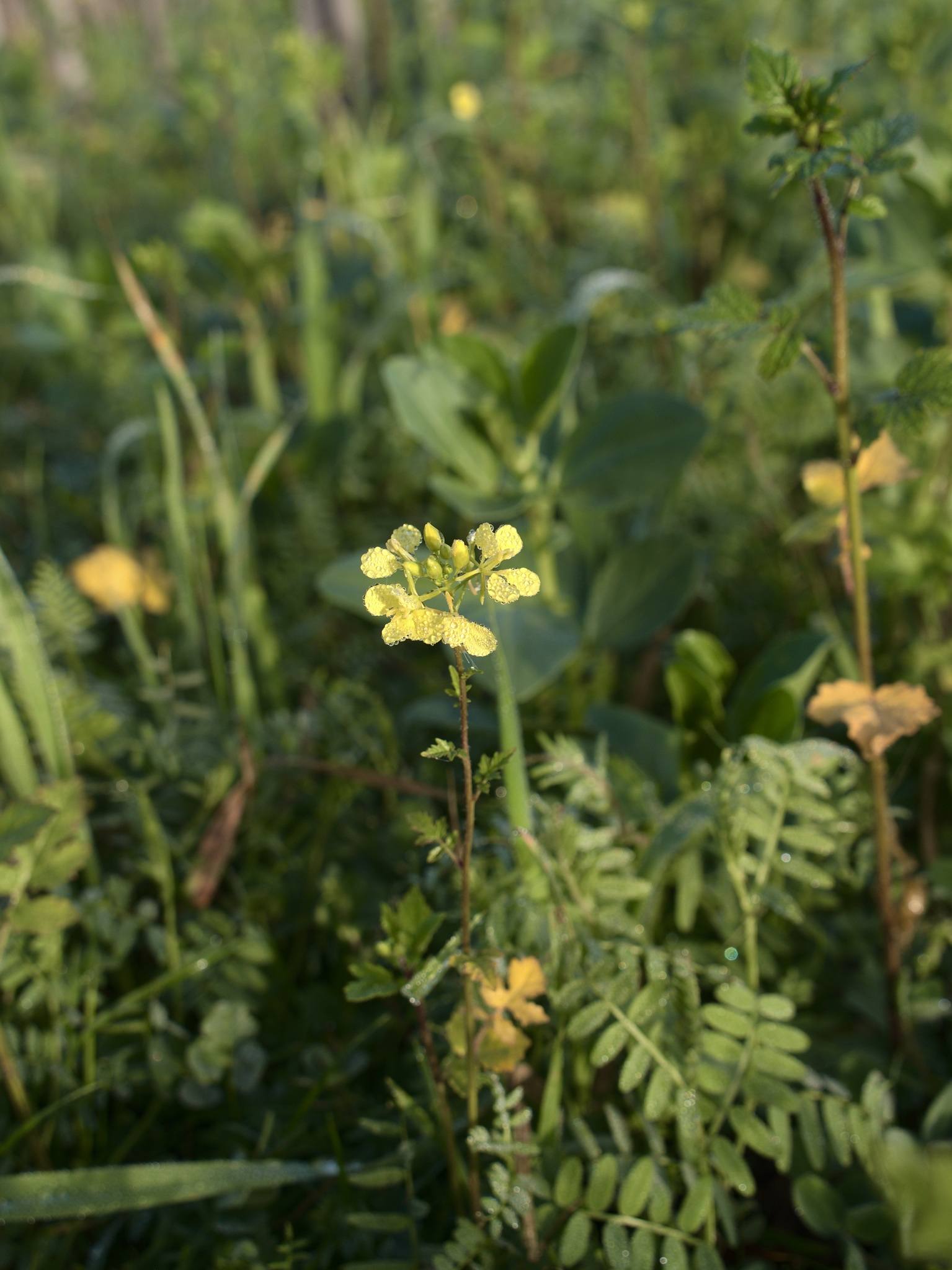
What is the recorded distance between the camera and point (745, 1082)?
0.92 m

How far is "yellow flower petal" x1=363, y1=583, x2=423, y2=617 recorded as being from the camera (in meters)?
0.70

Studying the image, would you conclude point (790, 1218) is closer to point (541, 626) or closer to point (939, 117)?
point (541, 626)

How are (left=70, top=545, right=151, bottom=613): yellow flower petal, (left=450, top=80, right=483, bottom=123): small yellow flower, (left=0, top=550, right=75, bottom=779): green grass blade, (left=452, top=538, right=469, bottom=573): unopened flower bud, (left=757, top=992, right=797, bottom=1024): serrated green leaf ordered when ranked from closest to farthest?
(left=452, top=538, right=469, bottom=573): unopened flower bud < (left=757, top=992, right=797, bottom=1024): serrated green leaf < (left=0, top=550, right=75, bottom=779): green grass blade < (left=70, top=545, right=151, bottom=613): yellow flower petal < (left=450, top=80, right=483, bottom=123): small yellow flower

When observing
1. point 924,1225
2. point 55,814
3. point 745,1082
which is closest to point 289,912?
point 55,814

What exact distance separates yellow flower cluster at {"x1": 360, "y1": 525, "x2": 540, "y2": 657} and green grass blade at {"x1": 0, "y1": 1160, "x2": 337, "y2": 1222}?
52cm

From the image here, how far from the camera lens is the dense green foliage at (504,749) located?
2.93 feet

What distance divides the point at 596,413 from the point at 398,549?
79 cm

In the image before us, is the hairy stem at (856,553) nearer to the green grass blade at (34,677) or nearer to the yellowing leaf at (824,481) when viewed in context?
the yellowing leaf at (824,481)

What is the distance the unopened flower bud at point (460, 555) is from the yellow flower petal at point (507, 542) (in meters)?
0.02

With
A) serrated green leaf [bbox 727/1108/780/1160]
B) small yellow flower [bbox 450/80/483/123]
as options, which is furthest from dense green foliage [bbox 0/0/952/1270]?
small yellow flower [bbox 450/80/483/123]

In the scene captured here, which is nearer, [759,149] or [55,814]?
[55,814]

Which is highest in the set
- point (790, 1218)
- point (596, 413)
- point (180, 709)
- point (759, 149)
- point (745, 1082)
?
point (759, 149)

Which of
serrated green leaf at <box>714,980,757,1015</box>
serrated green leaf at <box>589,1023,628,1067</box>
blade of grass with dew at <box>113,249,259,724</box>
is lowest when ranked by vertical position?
serrated green leaf at <box>589,1023,628,1067</box>

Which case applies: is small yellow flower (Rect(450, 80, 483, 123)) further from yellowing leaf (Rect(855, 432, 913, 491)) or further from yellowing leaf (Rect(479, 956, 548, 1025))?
yellowing leaf (Rect(479, 956, 548, 1025))
